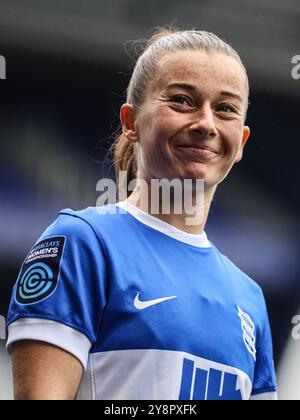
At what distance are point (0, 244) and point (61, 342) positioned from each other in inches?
59.3

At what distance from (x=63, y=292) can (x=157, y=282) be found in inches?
6.5

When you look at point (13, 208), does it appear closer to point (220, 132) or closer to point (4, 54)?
point (4, 54)

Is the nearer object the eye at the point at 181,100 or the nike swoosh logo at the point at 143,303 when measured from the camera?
the nike swoosh logo at the point at 143,303

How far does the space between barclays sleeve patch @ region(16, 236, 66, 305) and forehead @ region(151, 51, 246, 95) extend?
35 cm

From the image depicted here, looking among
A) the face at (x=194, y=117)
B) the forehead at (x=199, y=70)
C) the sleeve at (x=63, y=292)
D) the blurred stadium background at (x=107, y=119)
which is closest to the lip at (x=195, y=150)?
the face at (x=194, y=117)

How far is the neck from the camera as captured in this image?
1164mm

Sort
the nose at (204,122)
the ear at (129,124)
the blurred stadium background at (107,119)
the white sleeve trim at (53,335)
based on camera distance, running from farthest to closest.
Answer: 1. the blurred stadium background at (107,119)
2. the ear at (129,124)
3. the nose at (204,122)
4. the white sleeve trim at (53,335)

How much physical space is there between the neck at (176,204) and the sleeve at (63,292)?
169mm

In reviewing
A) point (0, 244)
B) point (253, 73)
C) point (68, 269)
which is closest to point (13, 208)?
point (0, 244)

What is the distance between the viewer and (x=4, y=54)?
97.2 inches

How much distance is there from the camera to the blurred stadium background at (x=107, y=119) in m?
2.44

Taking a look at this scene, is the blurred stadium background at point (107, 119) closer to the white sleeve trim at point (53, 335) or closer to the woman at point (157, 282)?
the woman at point (157, 282)

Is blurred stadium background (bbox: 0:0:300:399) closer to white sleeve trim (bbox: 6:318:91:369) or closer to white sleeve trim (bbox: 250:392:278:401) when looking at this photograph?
white sleeve trim (bbox: 250:392:278:401)

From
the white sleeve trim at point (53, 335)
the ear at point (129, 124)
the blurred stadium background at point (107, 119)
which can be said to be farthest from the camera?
the blurred stadium background at point (107, 119)
